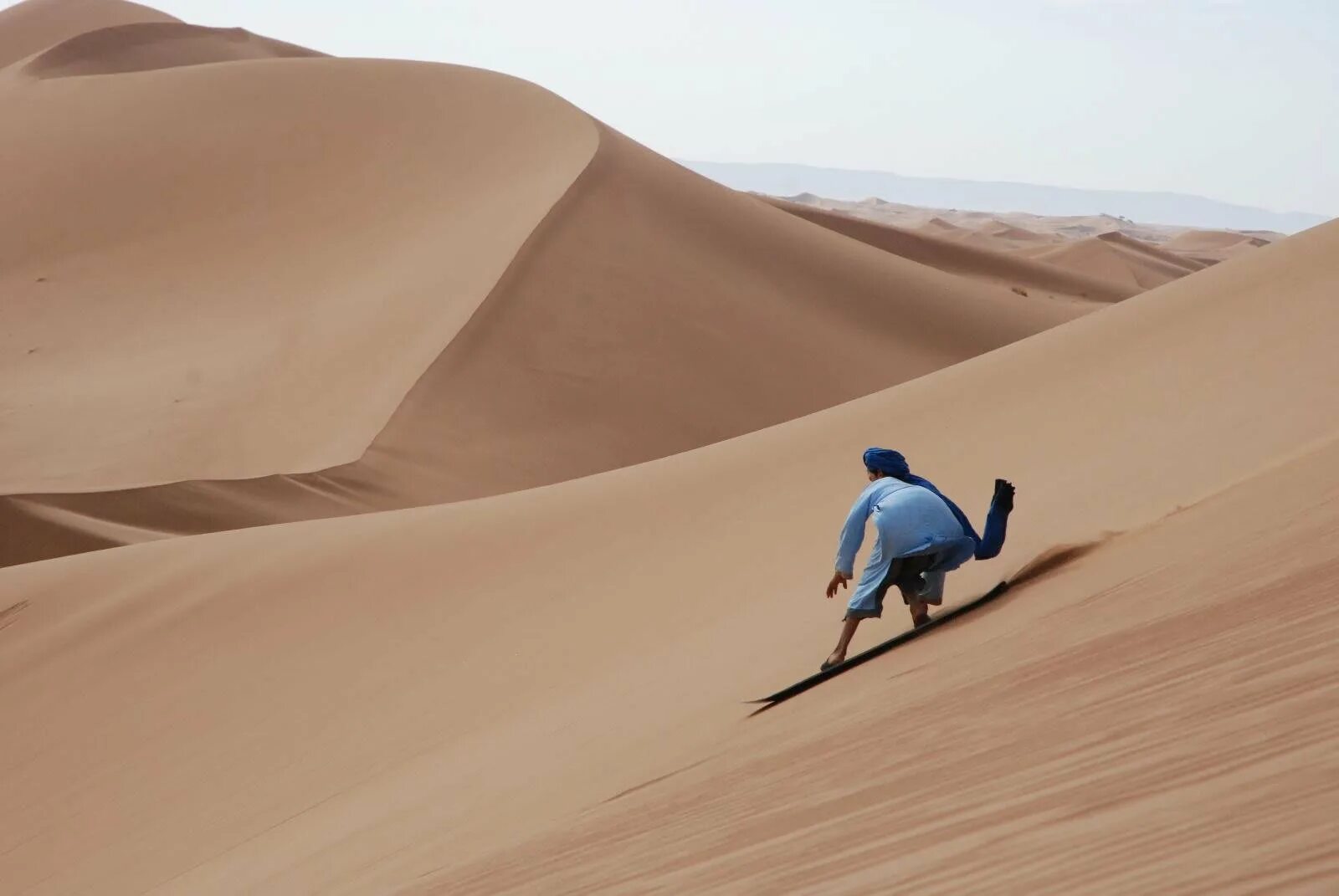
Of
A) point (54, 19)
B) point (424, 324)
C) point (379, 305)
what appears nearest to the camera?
point (424, 324)

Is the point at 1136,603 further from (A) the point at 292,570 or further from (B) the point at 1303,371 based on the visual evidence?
(A) the point at 292,570

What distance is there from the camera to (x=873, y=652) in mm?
5133

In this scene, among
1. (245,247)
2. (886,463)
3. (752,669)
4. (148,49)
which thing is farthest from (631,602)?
(148,49)

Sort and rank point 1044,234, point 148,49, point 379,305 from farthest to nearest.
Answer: point 1044,234 < point 148,49 < point 379,305

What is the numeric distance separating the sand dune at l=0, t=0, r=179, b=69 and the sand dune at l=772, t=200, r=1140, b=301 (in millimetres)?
22605

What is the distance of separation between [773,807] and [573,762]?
1.74 m

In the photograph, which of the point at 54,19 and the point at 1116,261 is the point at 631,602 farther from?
the point at 54,19

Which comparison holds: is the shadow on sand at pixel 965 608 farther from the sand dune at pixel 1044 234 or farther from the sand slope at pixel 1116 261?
the sand slope at pixel 1116 261

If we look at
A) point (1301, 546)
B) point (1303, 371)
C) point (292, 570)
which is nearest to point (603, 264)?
point (292, 570)

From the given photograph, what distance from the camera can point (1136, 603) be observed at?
4.06 meters

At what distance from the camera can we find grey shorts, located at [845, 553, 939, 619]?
5215 millimetres

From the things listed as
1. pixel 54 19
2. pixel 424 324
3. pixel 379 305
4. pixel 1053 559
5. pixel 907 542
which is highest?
pixel 54 19

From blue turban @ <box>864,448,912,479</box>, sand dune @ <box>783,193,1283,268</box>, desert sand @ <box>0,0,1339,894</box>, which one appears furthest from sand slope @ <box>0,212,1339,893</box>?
sand dune @ <box>783,193,1283,268</box>

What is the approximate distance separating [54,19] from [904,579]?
5391 centimetres
